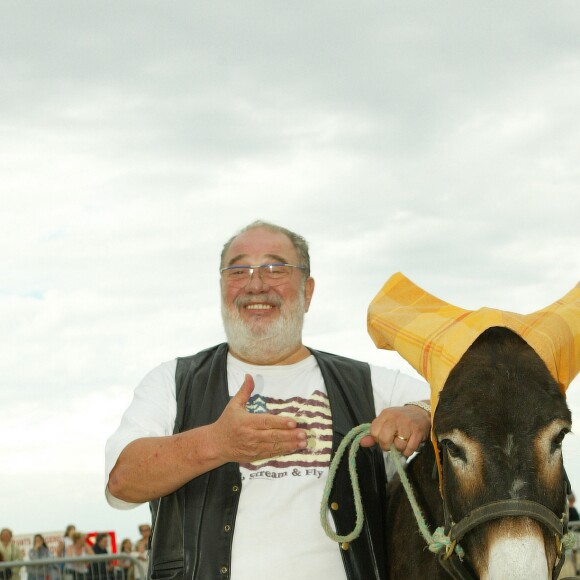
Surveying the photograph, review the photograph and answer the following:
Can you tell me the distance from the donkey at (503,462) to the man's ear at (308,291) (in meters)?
1.51

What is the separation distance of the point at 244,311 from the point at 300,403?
0.57 metres

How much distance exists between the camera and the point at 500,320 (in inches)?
137

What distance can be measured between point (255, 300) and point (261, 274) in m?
0.14

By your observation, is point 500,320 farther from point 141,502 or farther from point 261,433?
point 141,502

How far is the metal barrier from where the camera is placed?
10.8 meters

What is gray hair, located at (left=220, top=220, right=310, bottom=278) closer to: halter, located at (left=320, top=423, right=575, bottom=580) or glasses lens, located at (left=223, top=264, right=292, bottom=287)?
glasses lens, located at (left=223, top=264, right=292, bottom=287)

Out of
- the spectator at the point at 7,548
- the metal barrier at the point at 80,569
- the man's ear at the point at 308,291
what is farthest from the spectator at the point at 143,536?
the man's ear at the point at 308,291

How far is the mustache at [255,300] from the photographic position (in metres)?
4.52

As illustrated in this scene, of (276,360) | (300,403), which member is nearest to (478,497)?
(300,403)

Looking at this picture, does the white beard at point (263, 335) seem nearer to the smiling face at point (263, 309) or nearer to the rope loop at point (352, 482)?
the smiling face at point (263, 309)

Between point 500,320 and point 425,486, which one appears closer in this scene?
point 500,320

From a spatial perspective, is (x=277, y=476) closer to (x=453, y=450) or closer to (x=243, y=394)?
(x=243, y=394)

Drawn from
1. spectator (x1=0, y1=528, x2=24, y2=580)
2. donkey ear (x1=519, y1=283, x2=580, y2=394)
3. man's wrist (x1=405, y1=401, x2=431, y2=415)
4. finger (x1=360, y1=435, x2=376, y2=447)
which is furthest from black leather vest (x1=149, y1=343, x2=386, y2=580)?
spectator (x1=0, y1=528, x2=24, y2=580)

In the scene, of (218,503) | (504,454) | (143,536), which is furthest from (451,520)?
(143,536)
